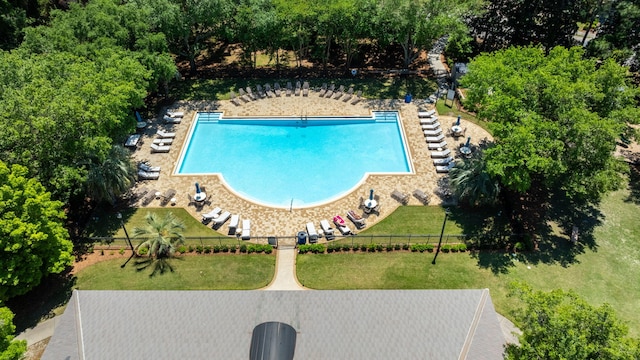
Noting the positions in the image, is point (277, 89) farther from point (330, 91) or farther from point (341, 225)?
point (341, 225)

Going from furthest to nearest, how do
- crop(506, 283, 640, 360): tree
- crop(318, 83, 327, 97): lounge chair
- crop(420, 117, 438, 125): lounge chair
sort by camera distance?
crop(318, 83, 327, 97): lounge chair → crop(420, 117, 438, 125): lounge chair → crop(506, 283, 640, 360): tree

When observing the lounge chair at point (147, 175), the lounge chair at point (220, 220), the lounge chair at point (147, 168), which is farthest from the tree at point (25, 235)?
the lounge chair at point (147, 168)

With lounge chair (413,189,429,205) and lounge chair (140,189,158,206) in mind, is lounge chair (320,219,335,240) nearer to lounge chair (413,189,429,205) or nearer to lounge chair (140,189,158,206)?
lounge chair (413,189,429,205)

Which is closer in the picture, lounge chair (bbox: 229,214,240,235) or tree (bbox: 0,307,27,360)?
tree (bbox: 0,307,27,360)

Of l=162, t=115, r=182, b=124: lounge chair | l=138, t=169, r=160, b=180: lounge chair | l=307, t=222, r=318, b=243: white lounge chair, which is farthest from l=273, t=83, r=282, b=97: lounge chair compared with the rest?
l=307, t=222, r=318, b=243: white lounge chair

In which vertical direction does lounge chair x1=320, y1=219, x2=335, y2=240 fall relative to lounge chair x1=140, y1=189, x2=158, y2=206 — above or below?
above

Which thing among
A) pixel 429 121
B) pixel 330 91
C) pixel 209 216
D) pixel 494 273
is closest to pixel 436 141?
pixel 429 121

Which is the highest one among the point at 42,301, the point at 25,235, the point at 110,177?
the point at 25,235

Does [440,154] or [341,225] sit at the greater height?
[440,154]
